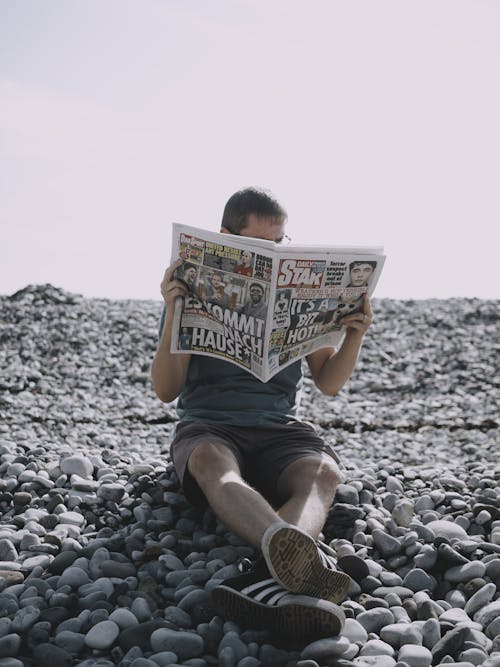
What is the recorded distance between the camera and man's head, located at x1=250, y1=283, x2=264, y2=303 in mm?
3045

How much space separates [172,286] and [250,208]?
50 cm

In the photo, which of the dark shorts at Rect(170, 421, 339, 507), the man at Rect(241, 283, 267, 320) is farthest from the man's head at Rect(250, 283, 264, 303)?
the dark shorts at Rect(170, 421, 339, 507)

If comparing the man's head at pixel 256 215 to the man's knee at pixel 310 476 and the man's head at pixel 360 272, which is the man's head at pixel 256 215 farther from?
the man's knee at pixel 310 476

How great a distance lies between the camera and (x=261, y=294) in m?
3.05

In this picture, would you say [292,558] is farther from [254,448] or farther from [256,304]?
[256,304]

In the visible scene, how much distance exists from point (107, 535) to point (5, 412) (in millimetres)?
4676

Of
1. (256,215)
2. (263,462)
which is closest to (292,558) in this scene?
(263,462)

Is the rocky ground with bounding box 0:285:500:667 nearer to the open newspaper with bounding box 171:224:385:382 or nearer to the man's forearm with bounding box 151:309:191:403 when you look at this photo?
the man's forearm with bounding box 151:309:191:403

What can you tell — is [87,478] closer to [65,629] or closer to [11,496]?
[11,496]

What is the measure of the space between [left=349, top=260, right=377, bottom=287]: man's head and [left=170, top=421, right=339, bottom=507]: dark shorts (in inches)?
28.8

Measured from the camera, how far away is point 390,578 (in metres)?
A: 2.90

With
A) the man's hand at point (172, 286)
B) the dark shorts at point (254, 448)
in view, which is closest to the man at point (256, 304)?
the man's hand at point (172, 286)

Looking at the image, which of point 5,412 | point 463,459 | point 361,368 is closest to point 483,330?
point 361,368

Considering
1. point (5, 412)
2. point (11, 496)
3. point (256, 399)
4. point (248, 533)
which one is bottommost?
point (5, 412)
